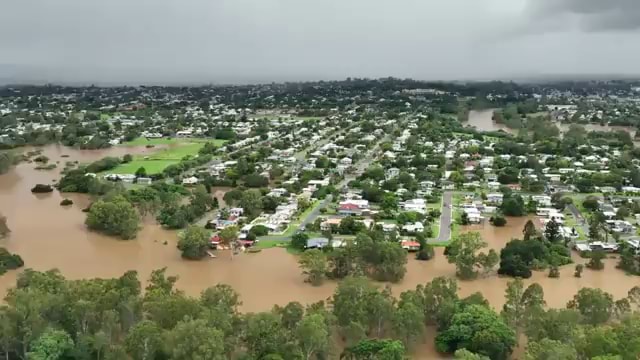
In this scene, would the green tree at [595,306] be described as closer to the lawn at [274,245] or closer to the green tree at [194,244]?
the lawn at [274,245]

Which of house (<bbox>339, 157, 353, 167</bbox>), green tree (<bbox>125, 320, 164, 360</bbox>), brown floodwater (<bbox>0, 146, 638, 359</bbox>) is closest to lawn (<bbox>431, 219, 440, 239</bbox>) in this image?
brown floodwater (<bbox>0, 146, 638, 359</bbox>)

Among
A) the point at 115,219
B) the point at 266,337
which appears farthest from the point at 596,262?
the point at 115,219

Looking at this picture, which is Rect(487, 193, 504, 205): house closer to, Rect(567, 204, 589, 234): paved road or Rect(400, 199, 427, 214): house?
Rect(567, 204, 589, 234): paved road

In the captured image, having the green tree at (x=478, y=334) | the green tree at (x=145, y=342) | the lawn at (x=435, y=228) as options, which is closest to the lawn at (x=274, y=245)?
the lawn at (x=435, y=228)

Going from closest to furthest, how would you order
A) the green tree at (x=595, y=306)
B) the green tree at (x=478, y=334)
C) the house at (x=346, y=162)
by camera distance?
1. the green tree at (x=478, y=334)
2. the green tree at (x=595, y=306)
3. the house at (x=346, y=162)

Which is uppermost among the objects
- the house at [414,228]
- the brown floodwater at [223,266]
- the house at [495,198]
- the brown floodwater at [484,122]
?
the brown floodwater at [484,122]

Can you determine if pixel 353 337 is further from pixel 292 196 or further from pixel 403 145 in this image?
pixel 403 145

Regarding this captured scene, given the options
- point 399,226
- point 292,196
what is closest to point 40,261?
point 292,196

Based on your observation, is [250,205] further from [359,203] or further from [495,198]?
[495,198]
